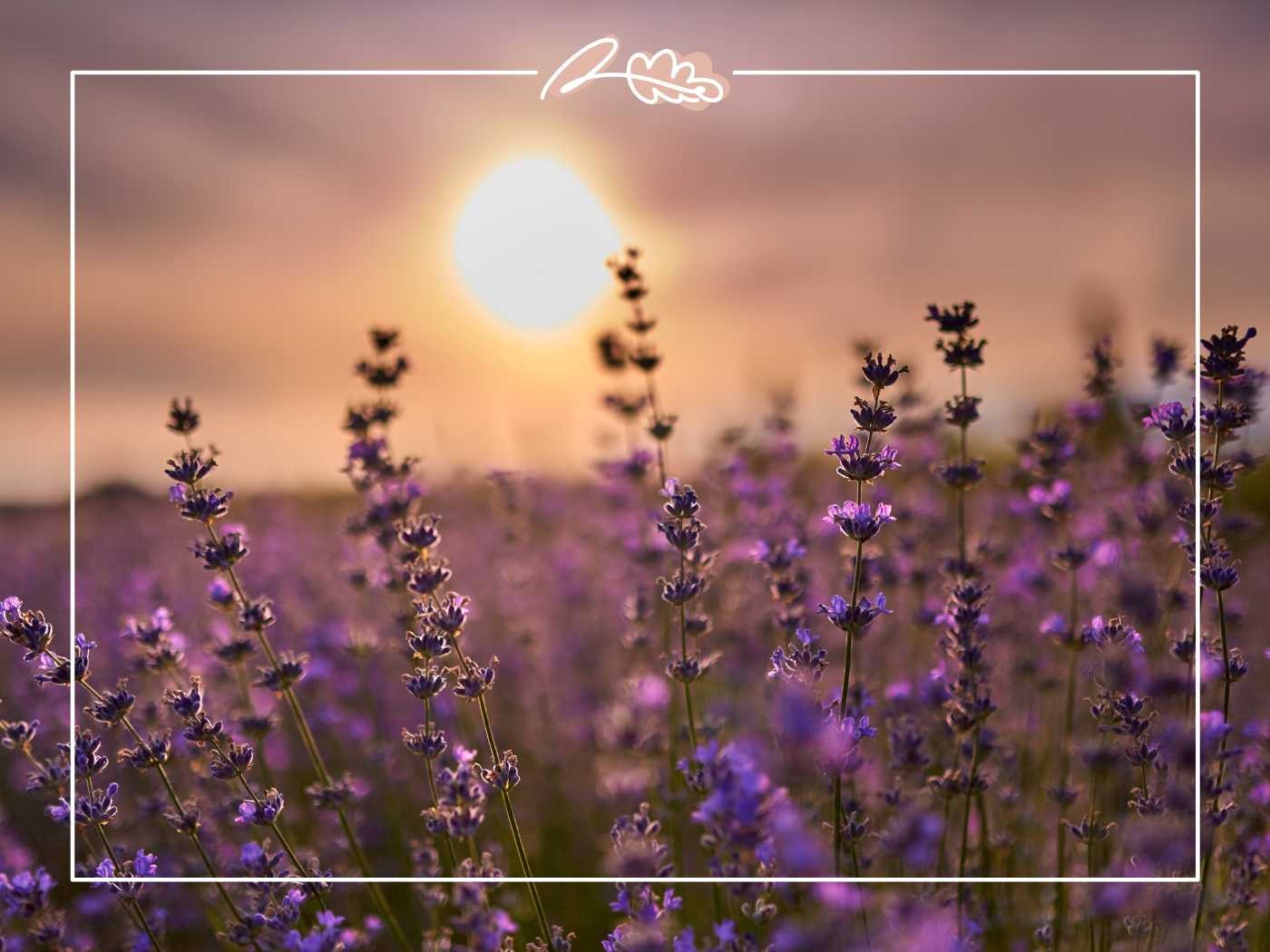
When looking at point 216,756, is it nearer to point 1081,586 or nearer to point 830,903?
point 830,903

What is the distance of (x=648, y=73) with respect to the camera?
3.04 metres

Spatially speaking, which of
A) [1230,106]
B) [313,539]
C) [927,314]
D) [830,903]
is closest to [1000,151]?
[1230,106]

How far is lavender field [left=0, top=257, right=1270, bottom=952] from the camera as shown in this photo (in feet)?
7.07

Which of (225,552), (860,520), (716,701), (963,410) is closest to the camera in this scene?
(860,520)

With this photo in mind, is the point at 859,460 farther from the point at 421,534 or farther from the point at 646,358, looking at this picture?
the point at 421,534

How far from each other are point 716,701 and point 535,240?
7.73ft

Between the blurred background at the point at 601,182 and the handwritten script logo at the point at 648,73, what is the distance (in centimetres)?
4

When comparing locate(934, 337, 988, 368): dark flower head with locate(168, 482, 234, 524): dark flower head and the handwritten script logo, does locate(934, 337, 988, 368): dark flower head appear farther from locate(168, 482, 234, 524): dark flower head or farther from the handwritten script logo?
locate(168, 482, 234, 524): dark flower head

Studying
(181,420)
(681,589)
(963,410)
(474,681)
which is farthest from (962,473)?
(181,420)

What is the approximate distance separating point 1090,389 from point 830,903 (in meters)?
2.38

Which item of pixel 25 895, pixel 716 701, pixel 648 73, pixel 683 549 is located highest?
pixel 648 73

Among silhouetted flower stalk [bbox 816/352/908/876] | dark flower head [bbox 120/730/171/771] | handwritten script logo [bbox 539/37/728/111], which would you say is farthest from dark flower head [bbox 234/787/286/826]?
handwritten script logo [bbox 539/37/728/111]

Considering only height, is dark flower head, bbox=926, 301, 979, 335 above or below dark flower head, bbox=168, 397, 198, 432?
above

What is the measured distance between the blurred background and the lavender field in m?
0.27
